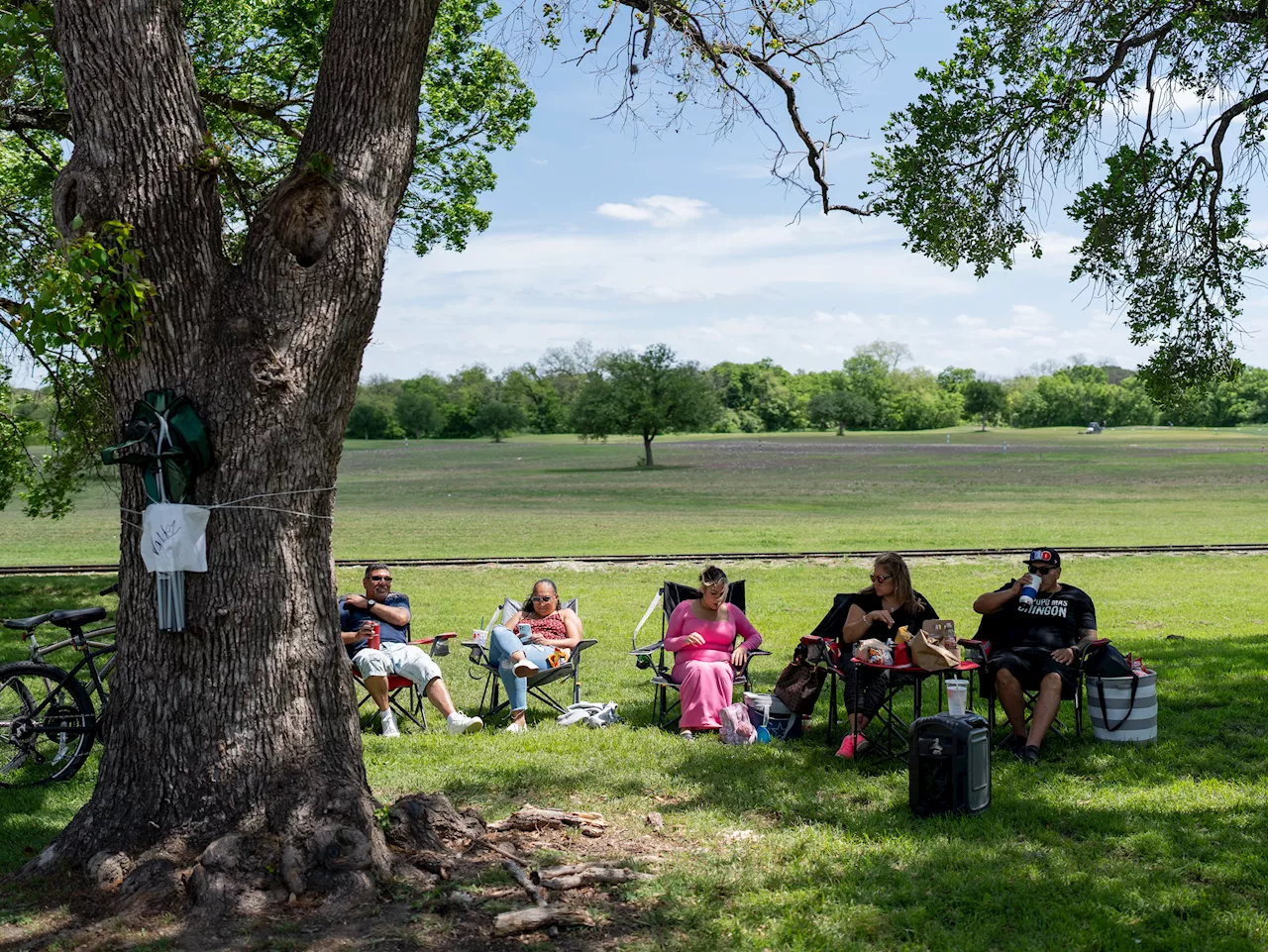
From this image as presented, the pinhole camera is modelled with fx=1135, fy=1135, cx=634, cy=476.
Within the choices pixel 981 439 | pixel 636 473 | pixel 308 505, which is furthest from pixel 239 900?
pixel 981 439

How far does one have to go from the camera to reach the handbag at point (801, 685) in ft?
23.3

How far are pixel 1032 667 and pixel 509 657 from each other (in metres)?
3.38

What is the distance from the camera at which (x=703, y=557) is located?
18.5 meters

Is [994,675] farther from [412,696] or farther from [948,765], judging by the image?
[412,696]

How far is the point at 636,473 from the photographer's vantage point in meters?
57.2

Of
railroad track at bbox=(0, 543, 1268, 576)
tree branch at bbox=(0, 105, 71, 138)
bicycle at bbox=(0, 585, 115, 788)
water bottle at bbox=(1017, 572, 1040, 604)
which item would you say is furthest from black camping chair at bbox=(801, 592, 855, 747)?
railroad track at bbox=(0, 543, 1268, 576)

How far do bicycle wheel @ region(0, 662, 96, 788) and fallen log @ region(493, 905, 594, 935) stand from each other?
3494 mm

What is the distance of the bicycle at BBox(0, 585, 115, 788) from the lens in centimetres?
648

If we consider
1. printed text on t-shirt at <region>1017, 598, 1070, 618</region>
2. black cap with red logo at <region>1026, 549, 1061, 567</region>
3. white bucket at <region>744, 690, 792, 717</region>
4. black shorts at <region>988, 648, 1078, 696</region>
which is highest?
black cap with red logo at <region>1026, 549, 1061, 567</region>

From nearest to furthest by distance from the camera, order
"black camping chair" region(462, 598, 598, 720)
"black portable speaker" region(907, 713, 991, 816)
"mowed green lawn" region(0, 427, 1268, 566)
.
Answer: "black portable speaker" region(907, 713, 991, 816)
"black camping chair" region(462, 598, 598, 720)
"mowed green lawn" region(0, 427, 1268, 566)

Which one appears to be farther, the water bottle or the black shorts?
the water bottle

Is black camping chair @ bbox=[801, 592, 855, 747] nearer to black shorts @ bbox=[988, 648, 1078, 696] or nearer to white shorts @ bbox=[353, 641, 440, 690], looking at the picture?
black shorts @ bbox=[988, 648, 1078, 696]

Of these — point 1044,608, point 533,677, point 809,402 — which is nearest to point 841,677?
point 1044,608

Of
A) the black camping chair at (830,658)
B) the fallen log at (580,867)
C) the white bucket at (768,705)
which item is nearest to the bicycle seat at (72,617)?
the fallen log at (580,867)
